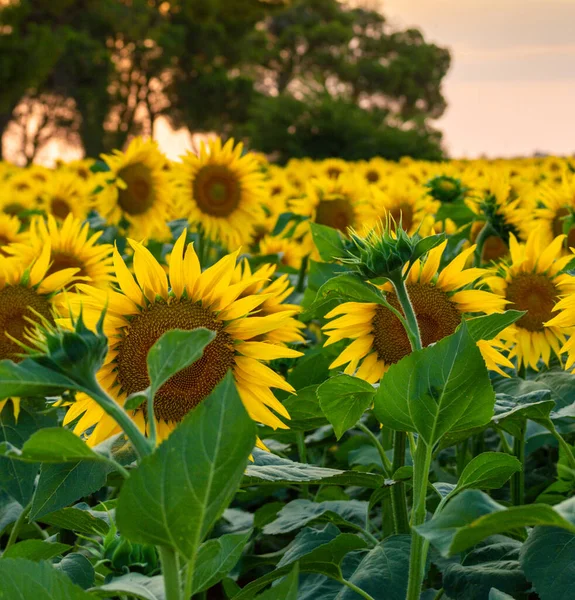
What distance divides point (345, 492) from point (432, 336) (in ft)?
3.96

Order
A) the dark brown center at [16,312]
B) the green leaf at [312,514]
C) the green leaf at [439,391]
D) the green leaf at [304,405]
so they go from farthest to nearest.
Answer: the dark brown center at [16,312]
the green leaf at [312,514]
the green leaf at [304,405]
the green leaf at [439,391]

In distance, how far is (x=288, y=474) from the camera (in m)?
1.65

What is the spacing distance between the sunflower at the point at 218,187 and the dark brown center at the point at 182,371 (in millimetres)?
3037

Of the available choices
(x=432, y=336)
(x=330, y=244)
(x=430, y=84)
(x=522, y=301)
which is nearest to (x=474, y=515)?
(x=432, y=336)

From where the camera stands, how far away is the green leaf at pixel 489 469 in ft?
4.98

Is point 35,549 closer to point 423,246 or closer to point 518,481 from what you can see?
point 423,246

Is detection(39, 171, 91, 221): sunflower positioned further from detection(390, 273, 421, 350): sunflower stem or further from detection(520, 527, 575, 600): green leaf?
detection(520, 527, 575, 600): green leaf

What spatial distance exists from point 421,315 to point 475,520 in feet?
3.57

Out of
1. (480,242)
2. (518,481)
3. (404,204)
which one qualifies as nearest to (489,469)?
(518,481)

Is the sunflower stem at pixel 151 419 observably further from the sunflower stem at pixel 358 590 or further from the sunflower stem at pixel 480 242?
the sunflower stem at pixel 480 242

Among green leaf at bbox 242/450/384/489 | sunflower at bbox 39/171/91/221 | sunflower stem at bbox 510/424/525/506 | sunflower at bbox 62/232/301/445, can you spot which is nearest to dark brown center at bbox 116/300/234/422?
sunflower at bbox 62/232/301/445

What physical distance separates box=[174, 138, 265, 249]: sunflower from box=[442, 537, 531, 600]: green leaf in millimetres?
3101

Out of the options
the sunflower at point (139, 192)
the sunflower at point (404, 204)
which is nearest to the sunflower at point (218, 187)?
the sunflower at point (139, 192)

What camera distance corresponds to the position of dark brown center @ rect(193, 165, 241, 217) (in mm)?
4824
